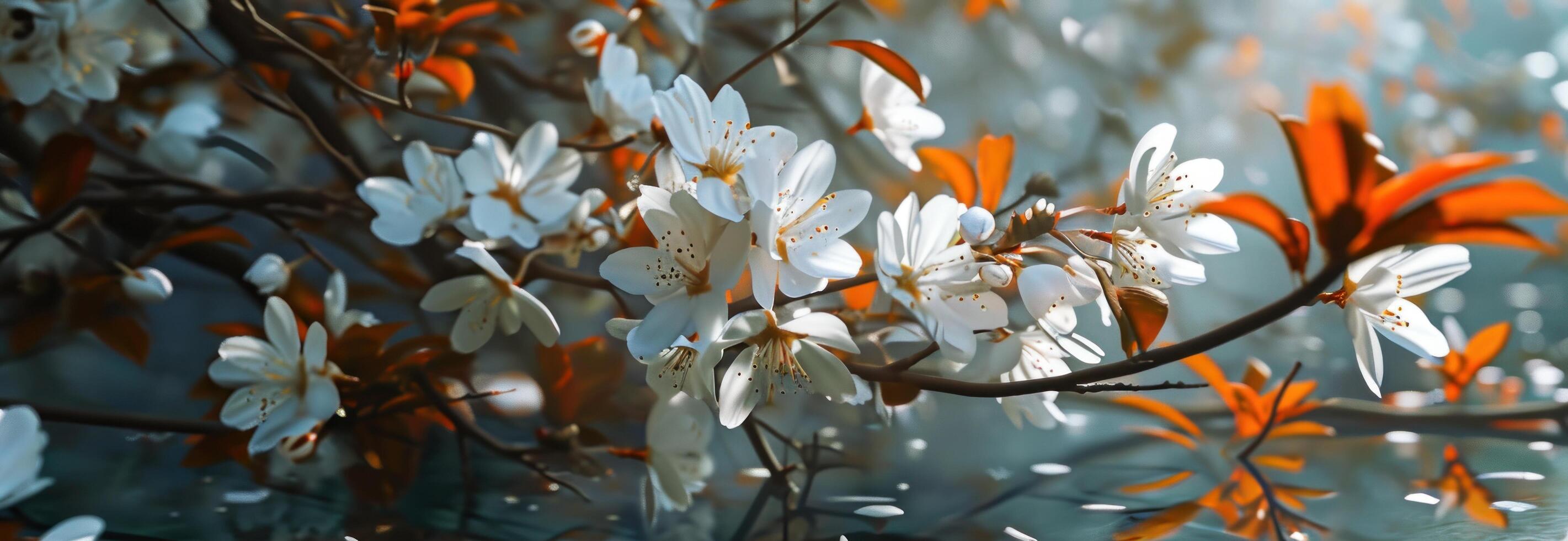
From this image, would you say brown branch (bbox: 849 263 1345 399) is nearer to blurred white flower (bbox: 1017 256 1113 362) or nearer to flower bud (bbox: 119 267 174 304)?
blurred white flower (bbox: 1017 256 1113 362)

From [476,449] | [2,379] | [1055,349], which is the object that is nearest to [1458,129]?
[1055,349]

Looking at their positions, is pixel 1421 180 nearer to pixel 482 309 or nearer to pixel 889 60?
pixel 889 60

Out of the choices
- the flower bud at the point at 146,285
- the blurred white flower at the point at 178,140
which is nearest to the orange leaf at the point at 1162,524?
the flower bud at the point at 146,285

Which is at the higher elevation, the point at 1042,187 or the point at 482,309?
the point at 1042,187

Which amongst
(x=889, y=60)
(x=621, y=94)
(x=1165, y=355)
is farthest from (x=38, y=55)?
(x=1165, y=355)

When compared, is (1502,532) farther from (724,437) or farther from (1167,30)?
(1167,30)

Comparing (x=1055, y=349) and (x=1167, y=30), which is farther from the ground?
(x=1167, y=30)
